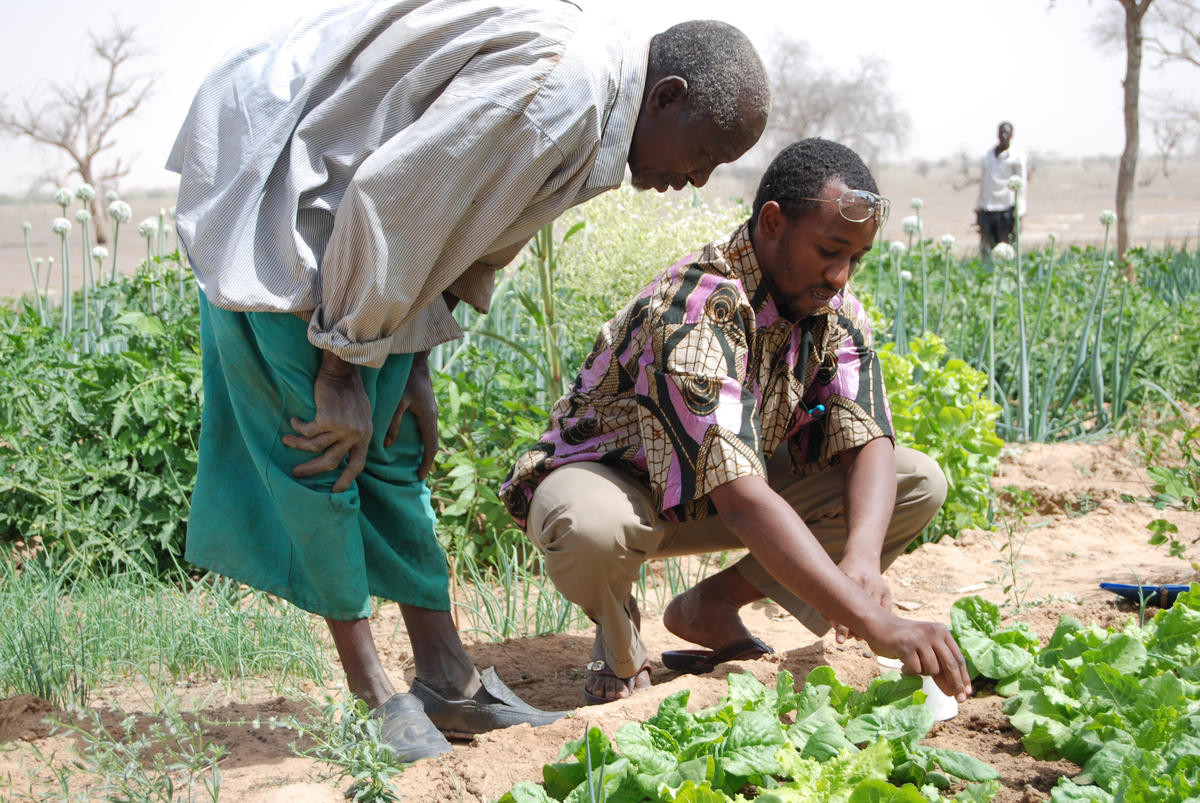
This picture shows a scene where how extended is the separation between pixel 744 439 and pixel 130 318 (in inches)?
91.3

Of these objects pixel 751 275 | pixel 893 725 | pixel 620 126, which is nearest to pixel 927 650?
pixel 893 725

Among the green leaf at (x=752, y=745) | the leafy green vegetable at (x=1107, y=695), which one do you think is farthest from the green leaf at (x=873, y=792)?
the leafy green vegetable at (x=1107, y=695)

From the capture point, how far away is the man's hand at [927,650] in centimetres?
184

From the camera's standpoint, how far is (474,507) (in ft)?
11.7

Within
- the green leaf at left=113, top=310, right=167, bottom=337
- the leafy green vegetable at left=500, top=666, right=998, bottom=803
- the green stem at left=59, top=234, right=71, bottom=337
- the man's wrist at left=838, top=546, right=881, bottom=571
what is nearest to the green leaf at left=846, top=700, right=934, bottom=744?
the leafy green vegetable at left=500, top=666, right=998, bottom=803

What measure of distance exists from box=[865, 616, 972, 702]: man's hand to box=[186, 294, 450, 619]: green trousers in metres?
0.96

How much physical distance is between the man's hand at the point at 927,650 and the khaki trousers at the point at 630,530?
16.3 inches

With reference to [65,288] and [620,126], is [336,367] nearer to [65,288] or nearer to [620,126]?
[620,126]

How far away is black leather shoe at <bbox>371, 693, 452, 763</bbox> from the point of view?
206 cm

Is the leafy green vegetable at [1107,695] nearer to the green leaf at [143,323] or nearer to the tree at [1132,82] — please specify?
the green leaf at [143,323]

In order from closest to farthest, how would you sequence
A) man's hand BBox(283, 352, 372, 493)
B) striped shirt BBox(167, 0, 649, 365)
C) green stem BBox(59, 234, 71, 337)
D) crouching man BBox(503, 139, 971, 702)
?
striped shirt BBox(167, 0, 649, 365)
man's hand BBox(283, 352, 372, 493)
crouching man BBox(503, 139, 971, 702)
green stem BBox(59, 234, 71, 337)

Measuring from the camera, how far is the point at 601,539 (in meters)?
2.44

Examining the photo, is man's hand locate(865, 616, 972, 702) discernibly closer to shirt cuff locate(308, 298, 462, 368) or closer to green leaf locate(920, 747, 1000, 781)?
green leaf locate(920, 747, 1000, 781)

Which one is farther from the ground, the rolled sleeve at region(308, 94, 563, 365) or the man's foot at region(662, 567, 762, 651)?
the rolled sleeve at region(308, 94, 563, 365)
